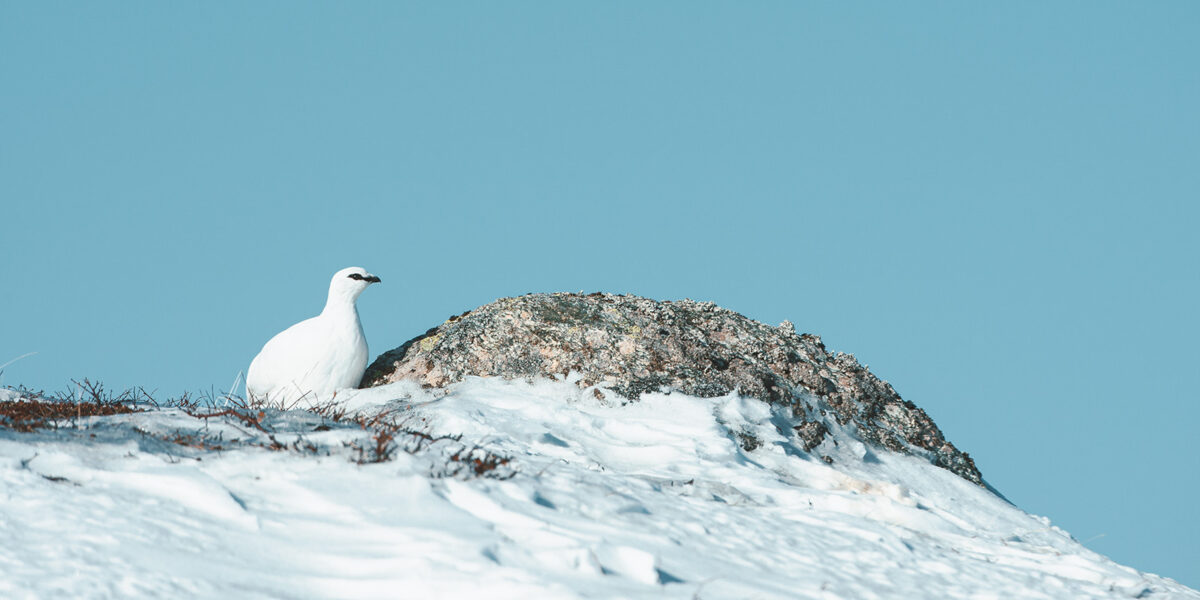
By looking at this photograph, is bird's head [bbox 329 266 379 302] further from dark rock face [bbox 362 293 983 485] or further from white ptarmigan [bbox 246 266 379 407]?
dark rock face [bbox 362 293 983 485]

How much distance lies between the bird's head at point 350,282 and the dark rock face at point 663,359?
2.81 feet

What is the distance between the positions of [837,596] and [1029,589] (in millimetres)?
1678

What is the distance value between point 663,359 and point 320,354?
3.58 metres

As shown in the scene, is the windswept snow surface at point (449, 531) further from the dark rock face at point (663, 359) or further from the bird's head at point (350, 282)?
the bird's head at point (350, 282)

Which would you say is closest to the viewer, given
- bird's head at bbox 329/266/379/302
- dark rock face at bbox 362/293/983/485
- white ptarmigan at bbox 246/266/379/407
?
dark rock face at bbox 362/293/983/485

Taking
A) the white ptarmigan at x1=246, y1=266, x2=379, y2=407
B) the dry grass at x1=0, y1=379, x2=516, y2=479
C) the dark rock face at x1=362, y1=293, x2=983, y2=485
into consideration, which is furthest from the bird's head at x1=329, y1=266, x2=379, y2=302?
the dry grass at x1=0, y1=379, x2=516, y2=479

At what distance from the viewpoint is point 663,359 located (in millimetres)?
10102

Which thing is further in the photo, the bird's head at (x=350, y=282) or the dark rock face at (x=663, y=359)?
the bird's head at (x=350, y=282)

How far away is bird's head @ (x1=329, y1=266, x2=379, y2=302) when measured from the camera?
35.7 ft

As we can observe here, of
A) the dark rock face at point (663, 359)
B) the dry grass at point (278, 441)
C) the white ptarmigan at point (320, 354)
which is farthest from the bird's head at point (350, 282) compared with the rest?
the dry grass at point (278, 441)

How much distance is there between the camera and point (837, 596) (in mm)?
5090

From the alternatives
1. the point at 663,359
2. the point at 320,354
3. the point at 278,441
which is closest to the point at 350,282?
the point at 320,354

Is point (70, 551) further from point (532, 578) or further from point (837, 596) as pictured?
point (837, 596)

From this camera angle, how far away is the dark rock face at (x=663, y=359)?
9977 mm
